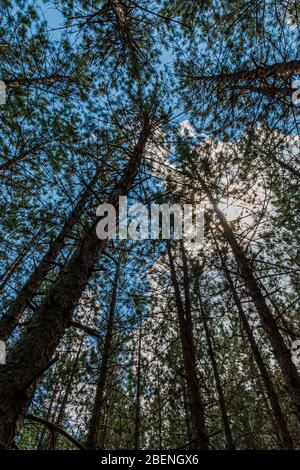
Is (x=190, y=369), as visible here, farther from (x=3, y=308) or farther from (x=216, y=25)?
(x=216, y=25)

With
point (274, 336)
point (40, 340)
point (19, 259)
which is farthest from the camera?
point (19, 259)

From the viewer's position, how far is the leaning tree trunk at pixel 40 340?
5.72 feet

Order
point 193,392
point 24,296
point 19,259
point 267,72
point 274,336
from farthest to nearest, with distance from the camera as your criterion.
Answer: point 19,259
point 24,296
point 193,392
point 274,336
point 267,72

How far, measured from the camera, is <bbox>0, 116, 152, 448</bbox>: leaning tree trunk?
1742 millimetres

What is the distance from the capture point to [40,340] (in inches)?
87.0

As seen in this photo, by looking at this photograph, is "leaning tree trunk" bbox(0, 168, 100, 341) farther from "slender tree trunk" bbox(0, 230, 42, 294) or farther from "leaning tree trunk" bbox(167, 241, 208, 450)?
"leaning tree trunk" bbox(167, 241, 208, 450)

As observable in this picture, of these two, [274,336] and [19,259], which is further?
[19,259]

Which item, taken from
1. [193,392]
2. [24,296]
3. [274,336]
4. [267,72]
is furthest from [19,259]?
[267,72]

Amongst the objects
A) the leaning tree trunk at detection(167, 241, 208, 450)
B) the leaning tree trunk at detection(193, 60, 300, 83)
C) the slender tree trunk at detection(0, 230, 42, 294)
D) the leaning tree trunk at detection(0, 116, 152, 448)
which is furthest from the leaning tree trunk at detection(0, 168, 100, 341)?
the leaning tree trunk at detection(167, 241, 208, 450)

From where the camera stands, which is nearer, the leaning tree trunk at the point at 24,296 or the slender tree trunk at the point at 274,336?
the slender tree trunk at the point at 274,336

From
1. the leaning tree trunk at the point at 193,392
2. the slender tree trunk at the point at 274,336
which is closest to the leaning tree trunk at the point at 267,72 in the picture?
the slender tree trunk at the point at 274,336

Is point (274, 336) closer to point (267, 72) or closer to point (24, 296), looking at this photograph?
point (267, 72)

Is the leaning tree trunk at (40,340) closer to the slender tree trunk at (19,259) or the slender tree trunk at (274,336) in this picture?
the slender tree trunk at (274,336)
